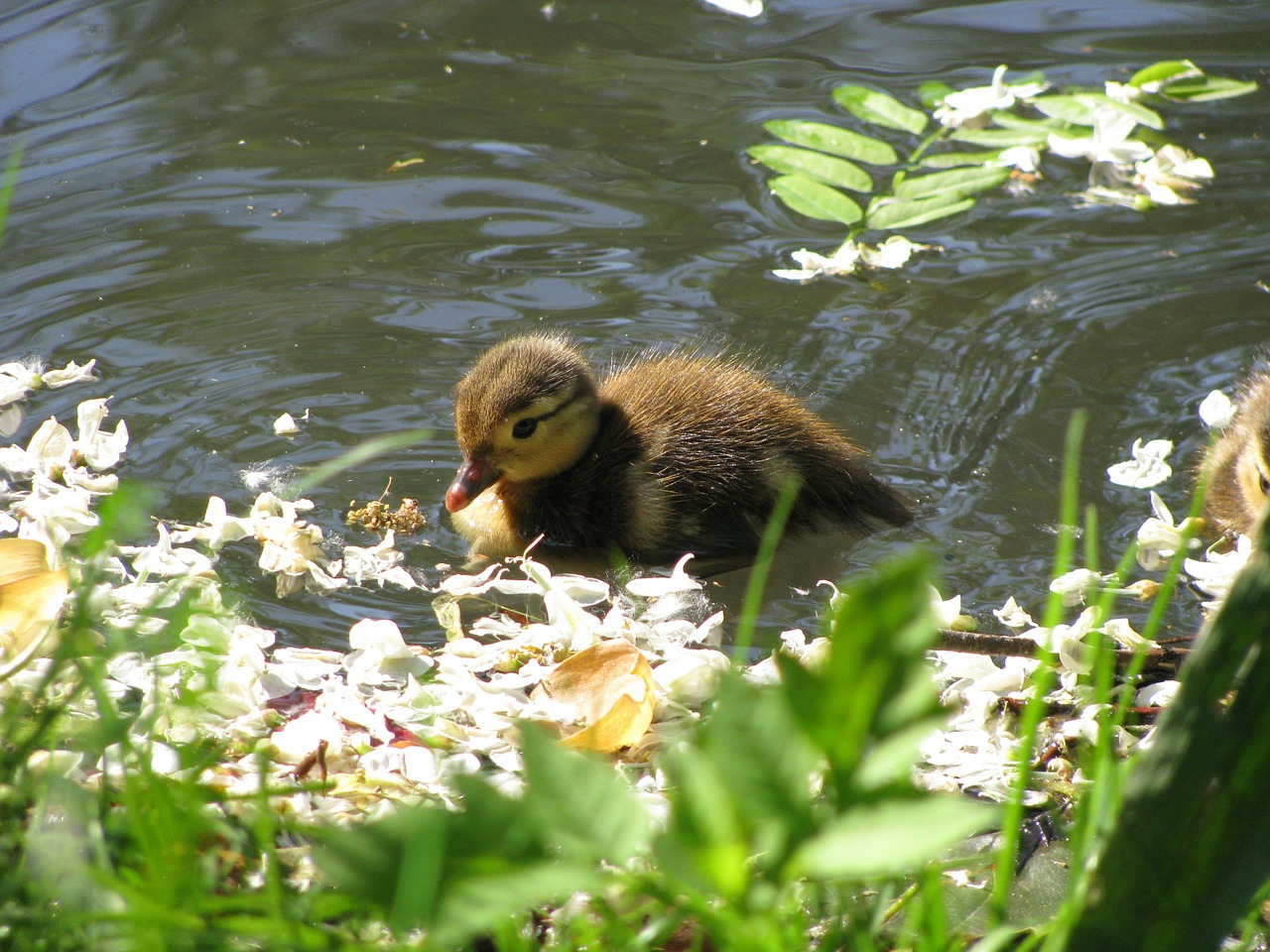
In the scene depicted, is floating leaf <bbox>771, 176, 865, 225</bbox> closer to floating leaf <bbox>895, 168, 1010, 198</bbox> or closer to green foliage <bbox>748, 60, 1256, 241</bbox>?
green foliage <bbox>748, 60, 1256, 241</bbox>

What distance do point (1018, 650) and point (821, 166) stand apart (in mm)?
2018

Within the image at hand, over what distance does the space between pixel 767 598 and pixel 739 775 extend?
2.39 metres

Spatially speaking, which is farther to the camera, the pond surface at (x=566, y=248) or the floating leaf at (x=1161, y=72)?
the floating leaf at (x=1161, y=72)

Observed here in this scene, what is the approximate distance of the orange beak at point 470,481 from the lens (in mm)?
3236

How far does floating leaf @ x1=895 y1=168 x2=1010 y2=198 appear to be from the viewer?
3.64 meters

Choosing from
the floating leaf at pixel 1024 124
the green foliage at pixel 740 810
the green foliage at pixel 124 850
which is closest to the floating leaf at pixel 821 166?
the floating leaf at pixel 1024 124

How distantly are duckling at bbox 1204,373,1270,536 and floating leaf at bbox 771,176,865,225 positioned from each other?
113 centimetres

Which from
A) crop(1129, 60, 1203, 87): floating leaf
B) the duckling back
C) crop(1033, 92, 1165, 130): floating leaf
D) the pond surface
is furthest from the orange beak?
crop(1129, 60, 1203, 87): floating leaf

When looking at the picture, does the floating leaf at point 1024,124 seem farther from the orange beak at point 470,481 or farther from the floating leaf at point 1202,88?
the orange beak at point 470,481

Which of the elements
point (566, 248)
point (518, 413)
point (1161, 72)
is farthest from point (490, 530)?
point (1161, 72)

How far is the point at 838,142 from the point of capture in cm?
395

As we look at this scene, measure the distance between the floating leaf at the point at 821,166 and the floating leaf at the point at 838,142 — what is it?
0.14 ft

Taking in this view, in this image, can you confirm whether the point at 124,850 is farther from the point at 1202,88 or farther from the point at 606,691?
the point at 1202,88

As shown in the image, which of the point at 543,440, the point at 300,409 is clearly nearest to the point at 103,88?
the point at 300,409
